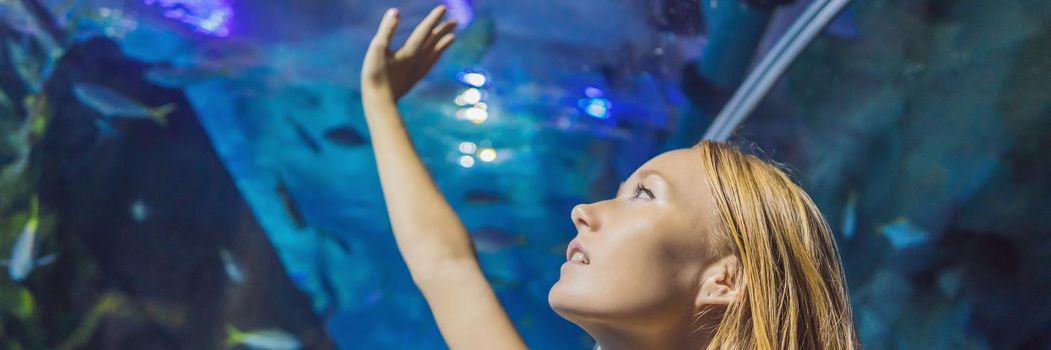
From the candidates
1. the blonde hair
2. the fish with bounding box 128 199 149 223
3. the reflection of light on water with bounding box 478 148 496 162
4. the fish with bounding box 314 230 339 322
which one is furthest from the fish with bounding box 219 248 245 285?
the blonde hair

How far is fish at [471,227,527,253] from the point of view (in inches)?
177

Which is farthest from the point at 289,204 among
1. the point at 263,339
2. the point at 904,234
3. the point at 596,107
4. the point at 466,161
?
the point at 904,234

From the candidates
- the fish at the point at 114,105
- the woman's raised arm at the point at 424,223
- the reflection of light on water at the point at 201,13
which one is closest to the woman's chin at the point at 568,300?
the woman's raised arm at the point at 424,223

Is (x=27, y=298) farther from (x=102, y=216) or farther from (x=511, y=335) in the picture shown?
(x=511, y=335)

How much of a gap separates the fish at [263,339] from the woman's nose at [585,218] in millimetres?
3109

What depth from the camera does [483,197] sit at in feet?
14.9

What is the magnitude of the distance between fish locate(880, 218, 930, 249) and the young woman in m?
1.96

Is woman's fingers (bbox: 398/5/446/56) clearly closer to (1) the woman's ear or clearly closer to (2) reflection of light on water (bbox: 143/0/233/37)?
(1) the woman's ear

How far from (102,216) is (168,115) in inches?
21.2

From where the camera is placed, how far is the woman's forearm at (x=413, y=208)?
1403mm

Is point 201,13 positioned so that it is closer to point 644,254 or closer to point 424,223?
point 424,223

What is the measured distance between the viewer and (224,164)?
4.12 m

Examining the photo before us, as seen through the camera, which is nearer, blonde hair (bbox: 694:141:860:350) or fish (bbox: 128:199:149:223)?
Answer: blonde hair (bbox: 694:141:860:350)

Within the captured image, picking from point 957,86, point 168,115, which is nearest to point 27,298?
point 168,115
